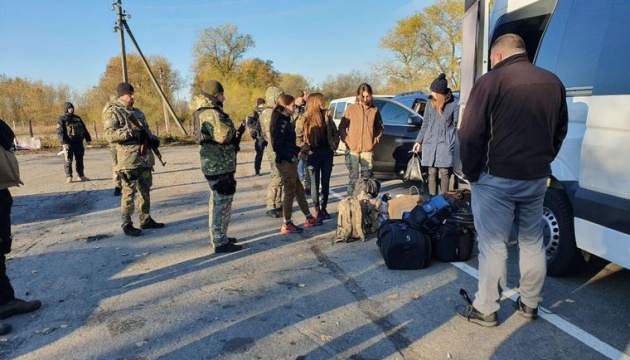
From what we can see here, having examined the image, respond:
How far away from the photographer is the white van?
9.43 feet

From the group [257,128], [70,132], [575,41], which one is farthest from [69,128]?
[575,41]

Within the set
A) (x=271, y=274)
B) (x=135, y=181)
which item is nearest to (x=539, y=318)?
(x=271, y=274)

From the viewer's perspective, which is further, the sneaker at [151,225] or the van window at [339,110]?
the van window at [339,110]

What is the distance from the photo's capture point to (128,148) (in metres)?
5.52

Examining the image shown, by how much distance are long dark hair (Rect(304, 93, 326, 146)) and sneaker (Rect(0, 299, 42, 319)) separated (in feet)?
12.3

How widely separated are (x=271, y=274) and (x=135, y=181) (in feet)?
8.90

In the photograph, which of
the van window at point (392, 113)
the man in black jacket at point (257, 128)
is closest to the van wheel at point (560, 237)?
the van window at point (392, 113)

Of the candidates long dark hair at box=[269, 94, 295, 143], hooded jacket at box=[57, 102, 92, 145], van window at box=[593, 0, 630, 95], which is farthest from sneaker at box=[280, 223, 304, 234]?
hooded jacket at box=[57, 102, 92, 145]

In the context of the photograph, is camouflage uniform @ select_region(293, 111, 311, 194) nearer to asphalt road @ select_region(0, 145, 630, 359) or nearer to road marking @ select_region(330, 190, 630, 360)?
asphalt road @ select_region(0, 145, 630, 359)

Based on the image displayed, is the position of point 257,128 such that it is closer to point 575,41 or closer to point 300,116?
point 300,116

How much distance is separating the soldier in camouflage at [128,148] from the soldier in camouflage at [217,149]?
1380 millimetres

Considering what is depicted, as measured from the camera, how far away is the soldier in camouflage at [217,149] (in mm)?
4605

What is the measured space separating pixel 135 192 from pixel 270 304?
3.21m

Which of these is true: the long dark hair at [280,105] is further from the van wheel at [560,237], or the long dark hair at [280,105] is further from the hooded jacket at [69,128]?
the hooded jacket at [69,128]
